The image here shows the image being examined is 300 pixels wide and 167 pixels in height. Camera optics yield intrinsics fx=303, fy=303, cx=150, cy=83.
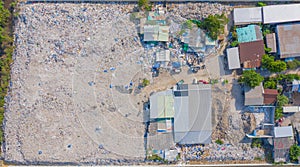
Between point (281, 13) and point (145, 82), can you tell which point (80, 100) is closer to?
point (145, 82)

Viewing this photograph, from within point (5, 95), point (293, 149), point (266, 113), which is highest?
point (5, 95)

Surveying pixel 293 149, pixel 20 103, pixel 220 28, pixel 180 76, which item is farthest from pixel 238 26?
pixel 20 103

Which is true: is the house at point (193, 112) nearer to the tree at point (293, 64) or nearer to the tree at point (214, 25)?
the tree at point (214, 25)

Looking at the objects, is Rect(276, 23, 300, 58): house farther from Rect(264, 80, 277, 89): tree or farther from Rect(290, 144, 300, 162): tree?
Rect(290, 144, 300, 162): tree

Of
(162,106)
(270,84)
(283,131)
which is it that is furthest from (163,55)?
(283,131)

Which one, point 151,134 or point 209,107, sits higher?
point 209,107

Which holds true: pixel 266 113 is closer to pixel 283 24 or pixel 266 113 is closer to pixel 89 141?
pixel 283 24

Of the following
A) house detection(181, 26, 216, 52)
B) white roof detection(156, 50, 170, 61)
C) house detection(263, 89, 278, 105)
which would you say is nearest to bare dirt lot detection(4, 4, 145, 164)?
white roof detection(156, 50, 170, 61)
